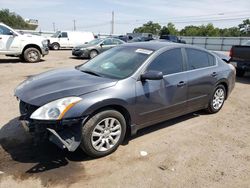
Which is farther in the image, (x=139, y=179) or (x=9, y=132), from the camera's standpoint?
(x=9, y=132)

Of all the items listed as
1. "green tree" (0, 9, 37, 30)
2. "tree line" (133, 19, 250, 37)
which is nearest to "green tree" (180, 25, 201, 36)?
"tree line" (133, 19, 250, 37)

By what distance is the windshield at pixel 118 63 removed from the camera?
13.8 ft

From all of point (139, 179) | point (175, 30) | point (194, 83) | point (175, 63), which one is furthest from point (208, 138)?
point (175, 30)

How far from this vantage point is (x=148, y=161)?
3.76m

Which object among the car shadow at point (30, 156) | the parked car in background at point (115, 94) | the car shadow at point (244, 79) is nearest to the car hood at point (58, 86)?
the parked car in background at point (115, 94)

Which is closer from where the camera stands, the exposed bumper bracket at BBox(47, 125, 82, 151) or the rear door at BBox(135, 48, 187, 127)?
the exposed bumper bracket at BBox(47, 125, 82, 151)

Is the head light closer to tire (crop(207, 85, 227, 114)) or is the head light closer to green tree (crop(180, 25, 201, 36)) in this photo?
tire (crop(207, 85, 227, 114))

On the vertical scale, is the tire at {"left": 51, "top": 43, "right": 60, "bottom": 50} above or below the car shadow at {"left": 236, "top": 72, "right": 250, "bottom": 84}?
above

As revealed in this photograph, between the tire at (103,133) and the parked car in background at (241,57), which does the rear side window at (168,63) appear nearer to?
the tire at (103,133)

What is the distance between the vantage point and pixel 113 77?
4094 mm

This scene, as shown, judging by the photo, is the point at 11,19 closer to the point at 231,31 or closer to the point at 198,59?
the point at 231,31

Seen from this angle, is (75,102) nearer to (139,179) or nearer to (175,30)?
(139,179)

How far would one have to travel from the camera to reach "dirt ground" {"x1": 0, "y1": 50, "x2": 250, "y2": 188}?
3.28 metres

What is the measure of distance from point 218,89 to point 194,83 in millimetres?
1080
